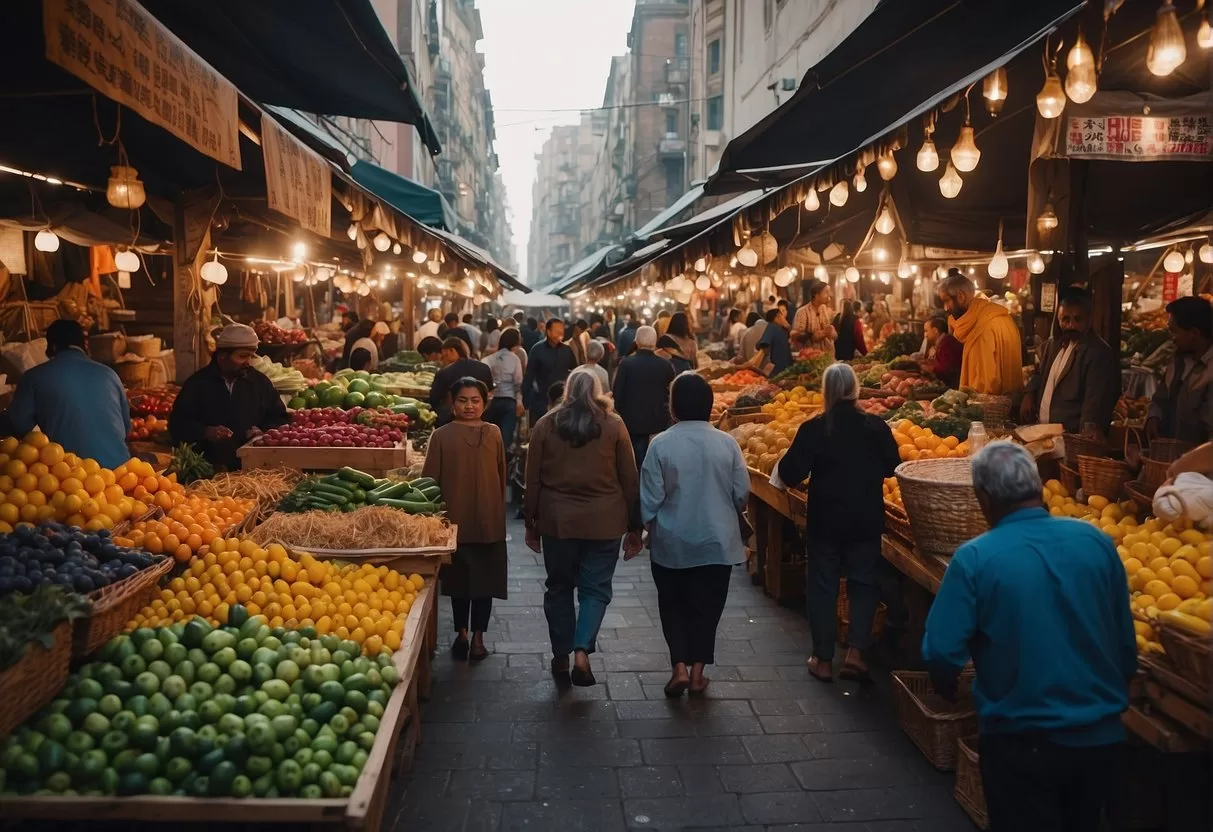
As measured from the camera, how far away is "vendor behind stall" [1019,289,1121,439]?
704 centimetres

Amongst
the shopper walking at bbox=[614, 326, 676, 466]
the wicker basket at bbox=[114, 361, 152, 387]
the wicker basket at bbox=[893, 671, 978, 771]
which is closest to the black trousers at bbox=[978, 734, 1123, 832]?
the wicker basket at bbox=[893, 671, 978, 771]

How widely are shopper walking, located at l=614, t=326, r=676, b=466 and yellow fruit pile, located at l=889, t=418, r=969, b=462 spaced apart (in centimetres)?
333

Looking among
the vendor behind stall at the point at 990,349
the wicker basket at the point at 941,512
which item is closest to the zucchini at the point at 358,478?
the wicker basket at the point at 941,512

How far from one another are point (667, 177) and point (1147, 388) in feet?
162

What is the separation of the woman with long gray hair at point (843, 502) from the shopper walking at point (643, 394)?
4394mm

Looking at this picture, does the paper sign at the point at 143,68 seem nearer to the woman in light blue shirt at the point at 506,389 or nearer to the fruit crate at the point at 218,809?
the fruit crate at the point at 218,809

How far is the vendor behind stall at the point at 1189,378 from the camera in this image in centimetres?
605

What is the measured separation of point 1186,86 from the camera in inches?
261

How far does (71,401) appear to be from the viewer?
6.11 m

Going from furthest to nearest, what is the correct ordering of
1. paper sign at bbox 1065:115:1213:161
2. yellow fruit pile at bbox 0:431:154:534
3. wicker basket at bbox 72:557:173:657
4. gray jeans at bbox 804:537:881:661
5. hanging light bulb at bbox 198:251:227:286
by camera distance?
hanging light bulb at bbox 198:251:227:286 → gray jeans at bbox 804:537:881:661 → paper sign at bbox 1065:115:1213:161 → yellow fruit pile at bbox 0:431:154:534 → wicker basket at bbox 72:557:173:657

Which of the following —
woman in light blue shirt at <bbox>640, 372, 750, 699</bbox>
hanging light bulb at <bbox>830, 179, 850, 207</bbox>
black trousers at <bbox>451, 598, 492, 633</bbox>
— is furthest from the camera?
hanging light bulb at <bbox>830, 179, 850, 207</bbox>

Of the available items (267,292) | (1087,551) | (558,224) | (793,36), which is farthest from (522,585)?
(558,224)

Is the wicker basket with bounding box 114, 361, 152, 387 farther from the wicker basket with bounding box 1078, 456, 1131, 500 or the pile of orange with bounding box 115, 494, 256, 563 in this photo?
the wicker basket with bounding box 1078, 456, 1131, 500

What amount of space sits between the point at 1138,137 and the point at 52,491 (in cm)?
608
